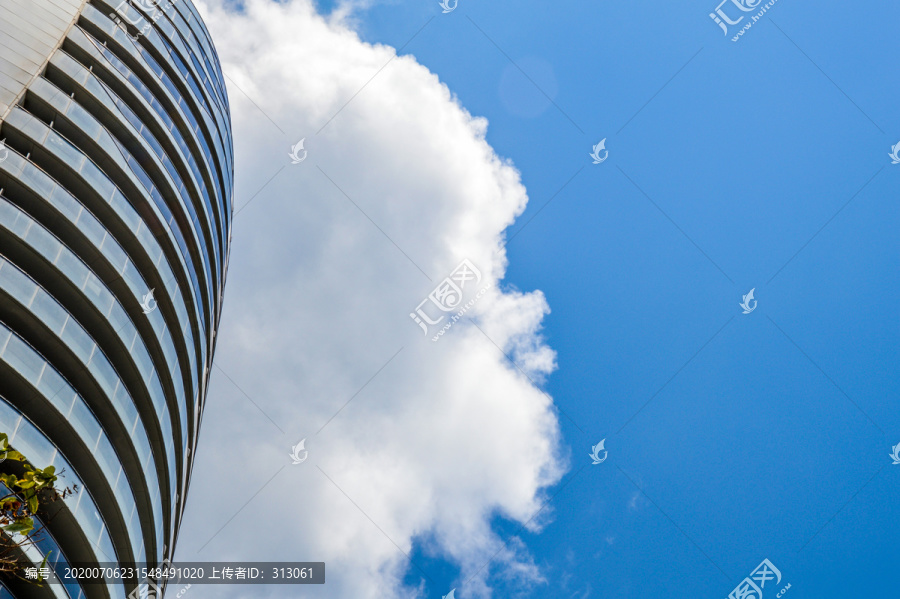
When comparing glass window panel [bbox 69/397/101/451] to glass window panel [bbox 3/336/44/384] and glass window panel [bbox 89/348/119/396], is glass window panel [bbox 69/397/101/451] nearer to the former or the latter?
glass window panel [bbox 89/348/119/396]

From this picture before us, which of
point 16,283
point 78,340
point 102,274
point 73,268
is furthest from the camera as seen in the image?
point 102,274

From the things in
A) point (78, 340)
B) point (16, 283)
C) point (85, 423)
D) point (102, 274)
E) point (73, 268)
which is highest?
point (102, 274)

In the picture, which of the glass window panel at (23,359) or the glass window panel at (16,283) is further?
the glass window panel at (16,283)

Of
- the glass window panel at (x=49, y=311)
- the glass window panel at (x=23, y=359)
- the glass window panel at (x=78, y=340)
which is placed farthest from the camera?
the glass window panel at (x=78, y=340)

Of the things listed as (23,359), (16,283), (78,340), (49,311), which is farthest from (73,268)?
(23,359)

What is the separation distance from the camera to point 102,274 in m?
22.6

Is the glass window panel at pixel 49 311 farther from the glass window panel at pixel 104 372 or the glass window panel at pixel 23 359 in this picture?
the glass window panel at pixel 104 372

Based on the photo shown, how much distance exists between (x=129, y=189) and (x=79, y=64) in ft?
16.6

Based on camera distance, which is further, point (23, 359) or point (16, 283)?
point (16, 283)

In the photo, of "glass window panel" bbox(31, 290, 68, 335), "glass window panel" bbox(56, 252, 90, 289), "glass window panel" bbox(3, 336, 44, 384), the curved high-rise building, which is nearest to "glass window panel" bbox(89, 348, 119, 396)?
the curved high-rise building

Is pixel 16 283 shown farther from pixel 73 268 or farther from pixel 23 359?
pixel 23 359

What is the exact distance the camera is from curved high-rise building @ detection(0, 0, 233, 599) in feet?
63.0

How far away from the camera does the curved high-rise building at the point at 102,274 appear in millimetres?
19188

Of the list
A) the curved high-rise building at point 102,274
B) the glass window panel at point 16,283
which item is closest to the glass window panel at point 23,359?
the curved high-rise building at point 102,274
